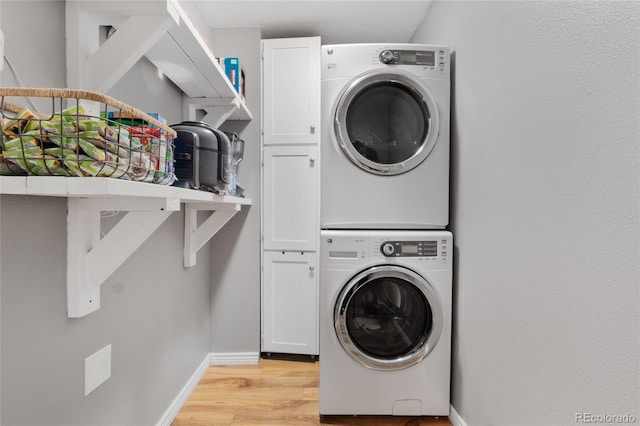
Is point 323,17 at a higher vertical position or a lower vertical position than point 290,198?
higher

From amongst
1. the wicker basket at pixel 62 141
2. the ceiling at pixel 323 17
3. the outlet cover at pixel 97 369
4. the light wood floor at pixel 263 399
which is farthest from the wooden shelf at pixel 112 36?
the light wood floor at pixel 263 399

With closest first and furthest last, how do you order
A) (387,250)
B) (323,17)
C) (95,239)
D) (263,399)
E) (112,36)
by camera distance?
(112,36)
(95,239)
(387,250)
(263,399)
(323,17)

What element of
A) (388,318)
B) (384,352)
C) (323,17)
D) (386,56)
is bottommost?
(384,352)

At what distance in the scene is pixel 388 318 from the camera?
1.70 metres

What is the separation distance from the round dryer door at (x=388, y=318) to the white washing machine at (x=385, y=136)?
0.28m

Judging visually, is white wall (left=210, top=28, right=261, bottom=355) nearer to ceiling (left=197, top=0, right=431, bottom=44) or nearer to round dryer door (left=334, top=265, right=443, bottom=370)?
ceiling (left=197, top=0, right=431, bottom=44)

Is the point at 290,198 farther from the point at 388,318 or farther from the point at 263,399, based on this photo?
the point at 263,399

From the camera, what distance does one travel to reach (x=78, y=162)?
25.2 inches

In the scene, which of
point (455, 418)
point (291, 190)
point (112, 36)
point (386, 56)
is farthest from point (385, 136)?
point (455, 418)

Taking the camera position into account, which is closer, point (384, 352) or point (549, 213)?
point (549, 213)

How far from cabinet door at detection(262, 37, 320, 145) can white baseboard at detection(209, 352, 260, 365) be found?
4.81 ft

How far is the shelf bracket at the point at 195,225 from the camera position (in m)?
1.89

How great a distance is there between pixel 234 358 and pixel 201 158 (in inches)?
64.8

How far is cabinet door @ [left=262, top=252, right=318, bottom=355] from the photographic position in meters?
2.38
